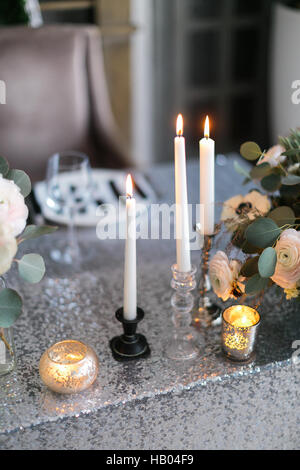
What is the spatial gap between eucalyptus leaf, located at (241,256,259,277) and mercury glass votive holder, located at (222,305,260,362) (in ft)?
0.20

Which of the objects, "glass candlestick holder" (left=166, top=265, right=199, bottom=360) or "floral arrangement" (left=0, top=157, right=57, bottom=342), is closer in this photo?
"floral arrangement" (left=0, top=157, right=57, bottom=342)

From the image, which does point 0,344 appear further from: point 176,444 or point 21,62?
point 21,62

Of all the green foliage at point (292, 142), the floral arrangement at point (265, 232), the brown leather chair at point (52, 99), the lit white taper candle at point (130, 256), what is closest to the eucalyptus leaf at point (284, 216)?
the floral arrangement at point (265, 232)

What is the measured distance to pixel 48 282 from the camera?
1.11 metres

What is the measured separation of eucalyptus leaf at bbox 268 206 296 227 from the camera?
870 millimetres

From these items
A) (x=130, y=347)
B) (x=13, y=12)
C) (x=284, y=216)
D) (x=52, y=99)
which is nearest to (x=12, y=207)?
(x=130, y=347)

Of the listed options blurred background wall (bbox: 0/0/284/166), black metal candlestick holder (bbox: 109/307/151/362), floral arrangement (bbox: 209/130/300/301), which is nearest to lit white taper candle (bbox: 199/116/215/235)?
floral arrangement (bbox: 209/130/300/301)

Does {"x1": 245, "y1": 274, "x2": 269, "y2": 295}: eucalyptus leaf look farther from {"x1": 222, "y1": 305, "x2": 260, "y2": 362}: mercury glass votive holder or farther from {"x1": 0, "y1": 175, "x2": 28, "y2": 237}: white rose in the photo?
{"x1": 0, "y1": 175, "x2": 28, "y2": 237}: white rose

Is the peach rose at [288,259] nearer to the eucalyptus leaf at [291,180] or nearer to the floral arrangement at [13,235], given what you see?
the eucalyptus leaf at [291,180]

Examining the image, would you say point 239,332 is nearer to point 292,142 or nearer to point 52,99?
point 292,142

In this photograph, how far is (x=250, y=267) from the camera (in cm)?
86

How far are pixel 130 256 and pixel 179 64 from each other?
7.56 feet
